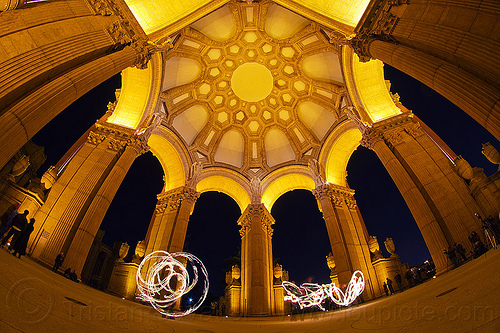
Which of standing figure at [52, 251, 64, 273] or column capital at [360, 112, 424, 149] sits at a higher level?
column capital at [360, 112, 424, 149]

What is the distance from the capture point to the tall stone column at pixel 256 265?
573 inches

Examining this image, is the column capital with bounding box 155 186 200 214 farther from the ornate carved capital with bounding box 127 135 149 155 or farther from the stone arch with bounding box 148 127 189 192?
the ornate carved capital with bounding box 127 135 149 155

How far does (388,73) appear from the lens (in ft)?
78.7

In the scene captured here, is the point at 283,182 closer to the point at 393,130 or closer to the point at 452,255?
the point at 393,130

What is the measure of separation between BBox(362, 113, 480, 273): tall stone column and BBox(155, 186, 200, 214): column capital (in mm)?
11755

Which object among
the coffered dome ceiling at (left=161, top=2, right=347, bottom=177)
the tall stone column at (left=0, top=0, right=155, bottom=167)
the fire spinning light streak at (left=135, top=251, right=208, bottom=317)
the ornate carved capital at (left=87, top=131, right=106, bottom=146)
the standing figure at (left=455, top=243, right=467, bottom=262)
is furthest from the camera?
the coffered dome ceiling at (left=161, top=2, right=347, bottom=177)

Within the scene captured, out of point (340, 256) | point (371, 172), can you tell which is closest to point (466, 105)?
point (340, 256)

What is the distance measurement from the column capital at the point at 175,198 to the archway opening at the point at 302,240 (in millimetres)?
25019

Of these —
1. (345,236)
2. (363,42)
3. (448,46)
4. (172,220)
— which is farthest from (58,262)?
(345,236)

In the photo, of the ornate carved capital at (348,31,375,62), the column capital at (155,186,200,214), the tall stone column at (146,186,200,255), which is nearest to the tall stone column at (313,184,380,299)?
the column capital at (155,186,200,214)

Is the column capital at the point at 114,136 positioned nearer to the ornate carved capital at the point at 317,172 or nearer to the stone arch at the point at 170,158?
the stone arch at the point at 170,158

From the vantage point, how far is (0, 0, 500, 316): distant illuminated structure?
6.46 meters

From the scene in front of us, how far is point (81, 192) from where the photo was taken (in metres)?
9.50

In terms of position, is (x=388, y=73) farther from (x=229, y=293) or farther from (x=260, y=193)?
(x=229, y=293)
